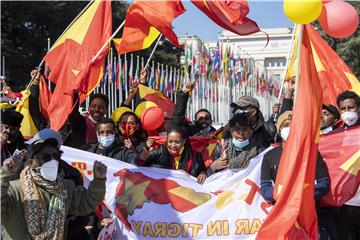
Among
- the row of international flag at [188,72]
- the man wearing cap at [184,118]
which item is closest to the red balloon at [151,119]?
the man wearing cap at [184,118]

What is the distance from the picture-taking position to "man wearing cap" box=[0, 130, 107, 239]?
3.71m

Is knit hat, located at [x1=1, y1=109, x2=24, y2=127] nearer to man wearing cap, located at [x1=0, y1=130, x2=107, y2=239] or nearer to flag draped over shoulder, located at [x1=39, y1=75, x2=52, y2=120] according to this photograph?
man wearing cap, located at [x1=0, y1=130, x2=107, y2=239]

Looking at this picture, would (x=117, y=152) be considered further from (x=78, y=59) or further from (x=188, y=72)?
(x=188, y=72)

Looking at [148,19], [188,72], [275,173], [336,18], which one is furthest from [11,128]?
[188,72]

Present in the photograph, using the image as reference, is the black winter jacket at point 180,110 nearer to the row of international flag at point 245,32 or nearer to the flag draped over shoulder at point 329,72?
the row of international flag at point 245,32

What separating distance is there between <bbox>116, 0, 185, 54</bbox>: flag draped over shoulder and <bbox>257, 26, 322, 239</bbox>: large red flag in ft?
6.39

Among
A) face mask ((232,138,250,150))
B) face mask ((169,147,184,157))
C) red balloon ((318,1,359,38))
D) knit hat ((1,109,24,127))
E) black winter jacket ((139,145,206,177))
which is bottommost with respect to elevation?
black winter jacket ((139,145,206,177))

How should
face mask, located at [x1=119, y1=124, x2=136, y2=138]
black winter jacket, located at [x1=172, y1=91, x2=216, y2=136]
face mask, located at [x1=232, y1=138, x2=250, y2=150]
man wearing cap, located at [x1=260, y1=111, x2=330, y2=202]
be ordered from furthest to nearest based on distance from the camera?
1. face mask, located at [x1=119, y1=124, x2=136, y2=138]
2. black winter jacket, located at [x1=172, y1=91, x2=216, y2=136]
3. face mask, located at [x1=232, y1=138, x2=250, y2=150]
4. man wearing cap, located at [x1=260, y1=111, x2=330, y2=202]

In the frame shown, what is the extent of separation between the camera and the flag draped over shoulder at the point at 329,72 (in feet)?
24.5

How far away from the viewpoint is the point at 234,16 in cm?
575

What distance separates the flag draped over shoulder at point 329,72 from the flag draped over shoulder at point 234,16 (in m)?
1.82

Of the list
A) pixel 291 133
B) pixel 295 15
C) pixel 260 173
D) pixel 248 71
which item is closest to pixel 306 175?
pixel 291 133

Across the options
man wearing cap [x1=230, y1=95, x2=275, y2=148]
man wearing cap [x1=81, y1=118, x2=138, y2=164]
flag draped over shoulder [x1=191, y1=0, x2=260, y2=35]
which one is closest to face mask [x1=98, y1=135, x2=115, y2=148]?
man wearing cap [x1=81, y1=118, x2=138, y2=164]

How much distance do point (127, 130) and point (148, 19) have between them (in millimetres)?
1219
